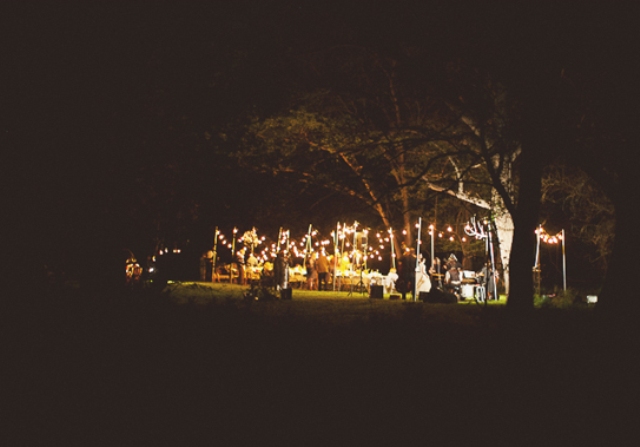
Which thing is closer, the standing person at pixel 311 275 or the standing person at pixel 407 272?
the standing person at pixel 407 272

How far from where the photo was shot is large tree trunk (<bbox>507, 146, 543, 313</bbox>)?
460 inches

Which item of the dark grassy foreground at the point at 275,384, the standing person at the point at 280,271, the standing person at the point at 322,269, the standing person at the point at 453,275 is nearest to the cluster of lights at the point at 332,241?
the standing person at the point at 322,269

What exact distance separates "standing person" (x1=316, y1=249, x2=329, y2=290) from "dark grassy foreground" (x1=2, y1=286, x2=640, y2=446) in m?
16.9

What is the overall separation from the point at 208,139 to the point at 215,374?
4.25m

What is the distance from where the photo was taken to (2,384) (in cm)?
495

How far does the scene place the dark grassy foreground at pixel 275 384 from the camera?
446cm

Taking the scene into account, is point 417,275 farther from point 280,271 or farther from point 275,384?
point 275,384

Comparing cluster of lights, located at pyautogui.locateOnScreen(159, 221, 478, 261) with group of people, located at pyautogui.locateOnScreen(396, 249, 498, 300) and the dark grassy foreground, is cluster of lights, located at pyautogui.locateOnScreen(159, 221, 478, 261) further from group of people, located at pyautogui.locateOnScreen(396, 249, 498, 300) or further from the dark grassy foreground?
the dark grassy foreground

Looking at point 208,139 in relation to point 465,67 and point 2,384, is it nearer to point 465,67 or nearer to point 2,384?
point 2,384

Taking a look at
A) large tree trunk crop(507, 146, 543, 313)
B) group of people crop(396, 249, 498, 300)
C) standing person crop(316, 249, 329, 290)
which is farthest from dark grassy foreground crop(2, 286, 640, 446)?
standing person crop(316, 249, 329, 290)

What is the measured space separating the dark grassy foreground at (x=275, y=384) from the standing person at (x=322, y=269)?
55.6 feet

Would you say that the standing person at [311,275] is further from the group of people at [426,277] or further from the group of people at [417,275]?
the group of people at [426,277]

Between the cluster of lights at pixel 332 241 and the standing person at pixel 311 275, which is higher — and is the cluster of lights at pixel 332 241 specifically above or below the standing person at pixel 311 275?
above

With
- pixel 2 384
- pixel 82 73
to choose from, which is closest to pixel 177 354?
pixel 2 384
